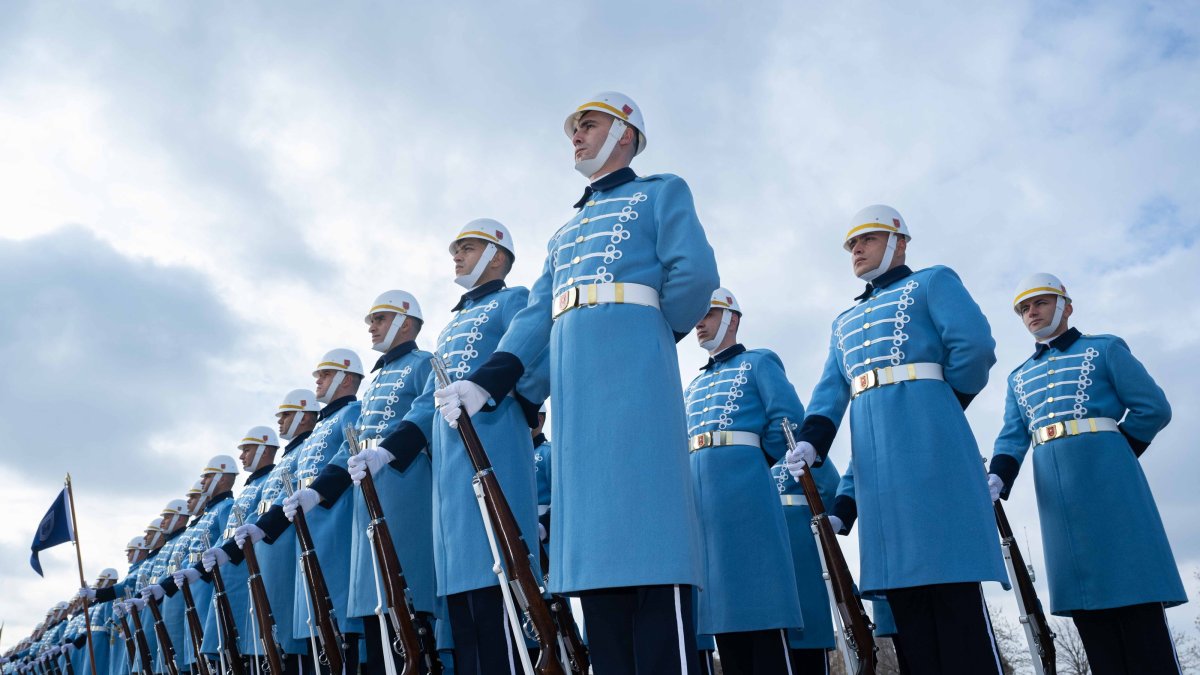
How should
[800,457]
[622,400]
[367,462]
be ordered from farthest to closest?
[367,462]
[800,457]
[622,400]

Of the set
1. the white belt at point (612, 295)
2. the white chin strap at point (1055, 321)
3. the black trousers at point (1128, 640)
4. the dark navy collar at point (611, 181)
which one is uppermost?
the dark navy collar at point (611, 181)

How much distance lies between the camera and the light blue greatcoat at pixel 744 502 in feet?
22.2

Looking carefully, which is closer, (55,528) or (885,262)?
(885,262)

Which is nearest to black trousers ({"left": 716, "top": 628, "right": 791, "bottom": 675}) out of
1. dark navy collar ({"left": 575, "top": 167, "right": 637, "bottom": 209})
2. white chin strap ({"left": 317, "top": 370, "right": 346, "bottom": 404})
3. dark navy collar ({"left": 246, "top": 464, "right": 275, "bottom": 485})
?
dark navy collar ({"left": 575, "top": 167, "right": 637, "bottom": 209})

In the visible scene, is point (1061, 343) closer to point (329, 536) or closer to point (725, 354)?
point (725, 354)

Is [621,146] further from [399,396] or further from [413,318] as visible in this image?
[413,318]

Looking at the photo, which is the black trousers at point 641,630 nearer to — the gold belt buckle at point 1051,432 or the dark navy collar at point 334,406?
the gold belt buckle at point 1051,432

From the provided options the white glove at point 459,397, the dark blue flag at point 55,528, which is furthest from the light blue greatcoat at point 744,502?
the dark blue flag at point 55,528

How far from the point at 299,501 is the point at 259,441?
5301mm

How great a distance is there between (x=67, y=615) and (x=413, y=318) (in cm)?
1807

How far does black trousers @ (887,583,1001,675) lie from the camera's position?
5.11 meters

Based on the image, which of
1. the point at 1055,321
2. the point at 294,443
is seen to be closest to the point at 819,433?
the point at 1055,321

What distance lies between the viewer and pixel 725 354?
25.7ft

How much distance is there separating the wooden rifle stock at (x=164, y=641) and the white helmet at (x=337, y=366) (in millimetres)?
5517
